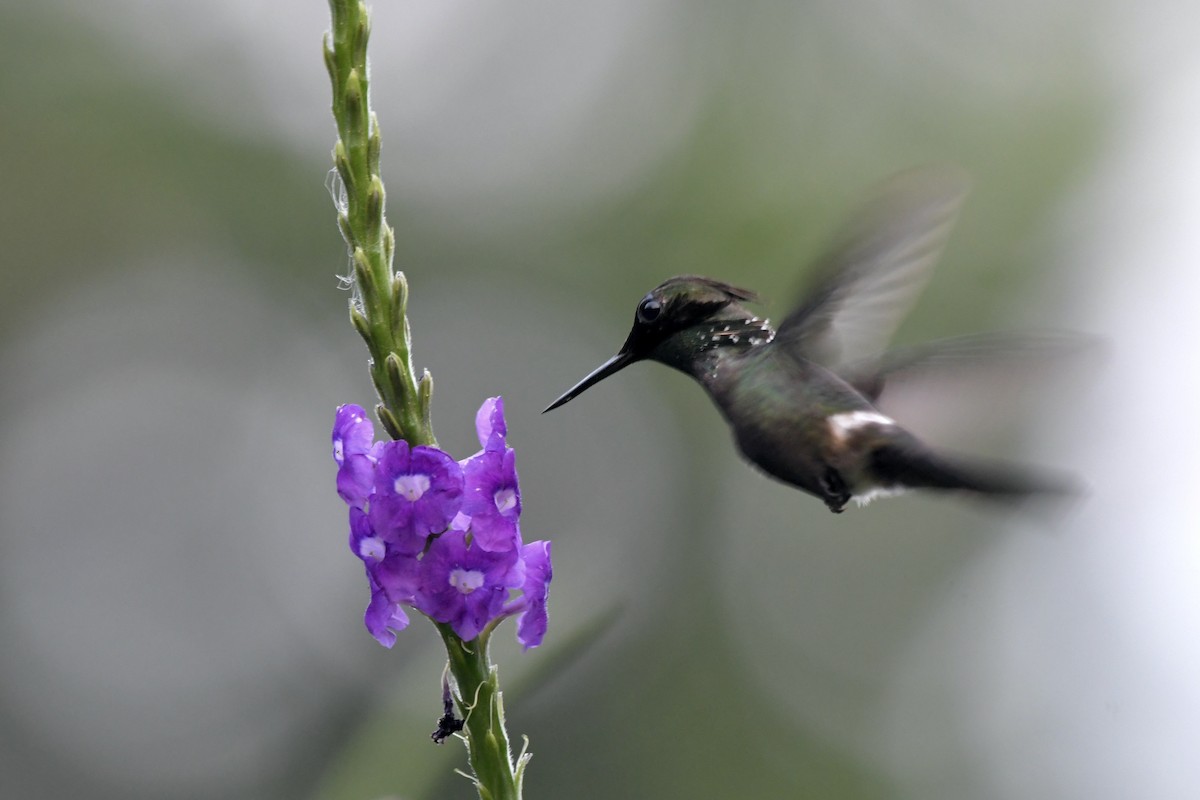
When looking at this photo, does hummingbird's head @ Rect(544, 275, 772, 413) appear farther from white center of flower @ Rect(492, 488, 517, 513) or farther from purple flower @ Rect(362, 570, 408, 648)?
purple flower @ Rect(362, 570, 408, 648)

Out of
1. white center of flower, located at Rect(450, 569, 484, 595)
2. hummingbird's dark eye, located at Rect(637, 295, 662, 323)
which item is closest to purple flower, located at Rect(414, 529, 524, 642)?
white center of flower, located at Rect(450, 569, 484, 595)

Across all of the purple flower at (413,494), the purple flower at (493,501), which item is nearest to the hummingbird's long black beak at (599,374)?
the purple flower at (493,501)

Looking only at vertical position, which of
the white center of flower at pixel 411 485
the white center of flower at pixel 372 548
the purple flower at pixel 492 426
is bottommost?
the white center of flower at pixel 372 548

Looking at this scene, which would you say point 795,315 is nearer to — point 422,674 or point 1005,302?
point 422,674

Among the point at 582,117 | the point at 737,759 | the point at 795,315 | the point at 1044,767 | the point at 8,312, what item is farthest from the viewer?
the point at 582,117

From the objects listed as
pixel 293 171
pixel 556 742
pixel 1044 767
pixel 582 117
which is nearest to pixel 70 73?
pixel 293 171

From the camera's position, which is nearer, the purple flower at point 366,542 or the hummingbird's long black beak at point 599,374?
the purple flower at point 366,542

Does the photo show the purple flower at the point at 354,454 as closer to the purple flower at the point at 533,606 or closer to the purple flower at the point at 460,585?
the purple flower at the point at 460,585
